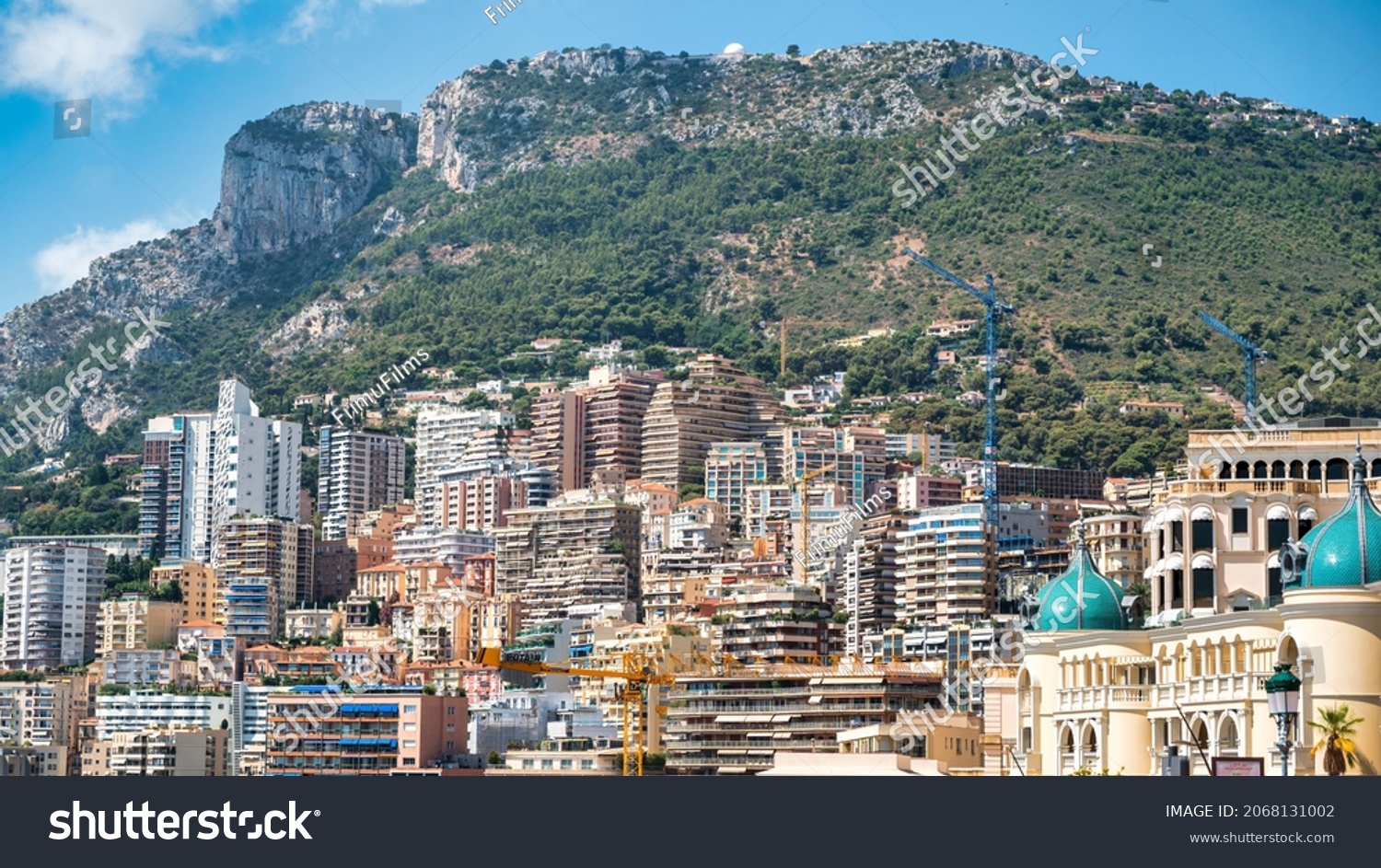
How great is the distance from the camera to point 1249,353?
525 ft

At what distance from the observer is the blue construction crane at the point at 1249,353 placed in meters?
159

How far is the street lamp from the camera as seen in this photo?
4981cm

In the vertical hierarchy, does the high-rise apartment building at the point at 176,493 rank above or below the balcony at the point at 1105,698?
above

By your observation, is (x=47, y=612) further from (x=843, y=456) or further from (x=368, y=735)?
(x=368, y=735)

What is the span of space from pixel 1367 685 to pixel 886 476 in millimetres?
116051

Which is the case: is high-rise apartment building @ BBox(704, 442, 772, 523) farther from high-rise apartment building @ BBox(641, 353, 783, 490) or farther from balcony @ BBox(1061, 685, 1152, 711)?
balcony @ BBox(1061, 685, 1152, 711)

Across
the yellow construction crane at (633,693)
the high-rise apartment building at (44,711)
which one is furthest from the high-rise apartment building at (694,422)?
the yellow construction crane at (633,693)

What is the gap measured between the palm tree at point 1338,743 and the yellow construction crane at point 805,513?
87.3m

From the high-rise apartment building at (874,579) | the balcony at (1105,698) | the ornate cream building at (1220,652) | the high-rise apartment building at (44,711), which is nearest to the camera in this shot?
the ornate cream building at (1220,652)

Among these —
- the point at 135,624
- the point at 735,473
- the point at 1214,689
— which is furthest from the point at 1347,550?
the point at 735,473

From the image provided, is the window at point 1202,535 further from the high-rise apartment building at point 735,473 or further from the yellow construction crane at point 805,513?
the high-rise apartment building at point 735,473

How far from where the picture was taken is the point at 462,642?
157500mm

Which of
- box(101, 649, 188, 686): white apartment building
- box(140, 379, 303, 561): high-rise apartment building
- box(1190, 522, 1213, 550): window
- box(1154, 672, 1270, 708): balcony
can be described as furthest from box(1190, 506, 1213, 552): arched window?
box(140, 379, 303, 561): high-rise apartment building
